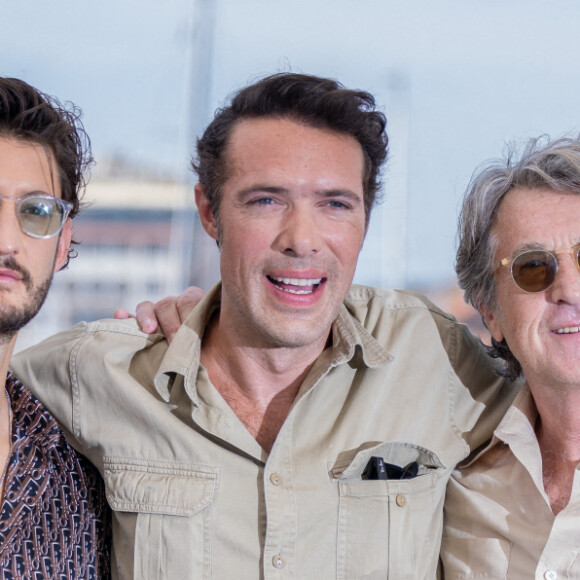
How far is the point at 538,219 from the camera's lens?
1770mm

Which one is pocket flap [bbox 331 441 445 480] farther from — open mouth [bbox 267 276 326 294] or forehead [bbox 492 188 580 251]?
forehead [bbox 492 188 580 251]

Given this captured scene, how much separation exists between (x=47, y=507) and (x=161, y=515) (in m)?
0.24

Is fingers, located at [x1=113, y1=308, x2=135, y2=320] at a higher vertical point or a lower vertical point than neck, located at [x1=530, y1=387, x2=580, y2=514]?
higher

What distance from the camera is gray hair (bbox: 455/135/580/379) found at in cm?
180

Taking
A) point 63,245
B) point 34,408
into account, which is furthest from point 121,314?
point 34,408

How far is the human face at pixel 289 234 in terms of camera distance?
70.6 inches

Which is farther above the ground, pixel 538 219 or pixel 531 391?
pixel 538 219

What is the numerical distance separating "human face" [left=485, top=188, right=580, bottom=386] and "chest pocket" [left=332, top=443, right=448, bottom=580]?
32cm

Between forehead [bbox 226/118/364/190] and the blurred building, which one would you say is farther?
the blurred building

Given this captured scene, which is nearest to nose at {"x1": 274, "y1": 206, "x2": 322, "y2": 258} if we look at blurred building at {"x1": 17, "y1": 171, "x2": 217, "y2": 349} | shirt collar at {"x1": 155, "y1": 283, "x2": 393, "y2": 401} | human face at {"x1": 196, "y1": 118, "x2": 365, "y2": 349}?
human face at {"x1": 196, "y1": 118, "x2": 365, "y2": 349}

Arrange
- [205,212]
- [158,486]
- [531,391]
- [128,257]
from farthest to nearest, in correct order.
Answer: [128,257]
[205,212]
[531,391]
[158,486]

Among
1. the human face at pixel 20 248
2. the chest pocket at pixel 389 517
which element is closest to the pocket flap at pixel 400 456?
the chest pocket at pixel 389 517

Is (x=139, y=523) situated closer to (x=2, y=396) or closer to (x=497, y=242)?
(x=2, y=396)

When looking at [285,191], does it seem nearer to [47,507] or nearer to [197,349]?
[197,349]
